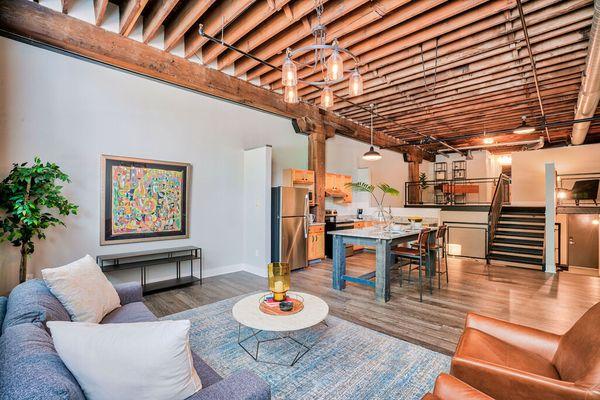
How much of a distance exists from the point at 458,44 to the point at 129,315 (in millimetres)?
5149

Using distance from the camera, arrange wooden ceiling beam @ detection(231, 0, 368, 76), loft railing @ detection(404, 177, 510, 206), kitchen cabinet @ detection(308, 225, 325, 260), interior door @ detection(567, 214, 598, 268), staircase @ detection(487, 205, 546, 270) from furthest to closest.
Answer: loft railing @ detection(404, 177, 510, 206) < interior door @ detection(567, 214, 598, 268) < staircase @ detection(487, 205, 546, 270) < kitchen cabinet @ detection(308, 225, 325, 260) < wooden ceiling beam @ detection(231, 0, 368, 76)

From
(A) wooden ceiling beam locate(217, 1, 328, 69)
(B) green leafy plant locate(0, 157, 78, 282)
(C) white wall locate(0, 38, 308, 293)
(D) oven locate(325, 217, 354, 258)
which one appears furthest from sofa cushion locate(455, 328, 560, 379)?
(D) oven locate(325, 217, 354, 258)

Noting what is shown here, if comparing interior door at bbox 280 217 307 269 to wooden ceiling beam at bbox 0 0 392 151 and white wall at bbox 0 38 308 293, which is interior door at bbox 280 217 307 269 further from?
wooden ceiling beam at bbox 0 0 392 151

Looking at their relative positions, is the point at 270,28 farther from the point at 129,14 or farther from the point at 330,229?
the point at 330,229

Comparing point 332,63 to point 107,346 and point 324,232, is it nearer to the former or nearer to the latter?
point 107,346

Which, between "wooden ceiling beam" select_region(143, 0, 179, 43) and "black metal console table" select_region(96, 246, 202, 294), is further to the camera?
"black metal console table" select_region(96, 246, 202, 294)

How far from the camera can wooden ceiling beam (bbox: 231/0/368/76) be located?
11.1ft

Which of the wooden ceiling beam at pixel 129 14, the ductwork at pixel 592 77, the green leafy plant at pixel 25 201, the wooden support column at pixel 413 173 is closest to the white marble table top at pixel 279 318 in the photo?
the green leafy plant at pixel 25 201

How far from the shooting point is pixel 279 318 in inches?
95.3

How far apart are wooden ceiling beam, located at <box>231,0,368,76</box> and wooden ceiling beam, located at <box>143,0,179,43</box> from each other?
1191 millimetres

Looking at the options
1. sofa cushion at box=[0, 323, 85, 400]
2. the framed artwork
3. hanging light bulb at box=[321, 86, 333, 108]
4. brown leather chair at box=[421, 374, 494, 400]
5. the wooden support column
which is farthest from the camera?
the wooden support column

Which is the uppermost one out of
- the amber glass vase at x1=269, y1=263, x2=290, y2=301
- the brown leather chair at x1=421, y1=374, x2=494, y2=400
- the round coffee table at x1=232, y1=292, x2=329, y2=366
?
the amber glass vase at x1=269, y1=263, x2=290, y2=301

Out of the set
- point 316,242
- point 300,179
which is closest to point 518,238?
point 316,242

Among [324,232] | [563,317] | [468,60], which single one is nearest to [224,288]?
[324,232]
